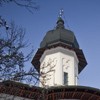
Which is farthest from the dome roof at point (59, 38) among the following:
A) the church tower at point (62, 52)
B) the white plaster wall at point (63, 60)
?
the white plaster wall at point (63, 60)

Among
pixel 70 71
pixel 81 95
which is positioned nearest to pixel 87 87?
pixel 81 95

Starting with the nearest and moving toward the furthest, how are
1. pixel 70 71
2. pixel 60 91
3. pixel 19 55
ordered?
pixel 19 55 < pixel 60 91 < pixel 70 71

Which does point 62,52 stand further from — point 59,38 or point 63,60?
point 59,38

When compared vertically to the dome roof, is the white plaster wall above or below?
below

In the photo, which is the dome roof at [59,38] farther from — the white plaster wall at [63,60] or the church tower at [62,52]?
the white plaster wall at [63,60]

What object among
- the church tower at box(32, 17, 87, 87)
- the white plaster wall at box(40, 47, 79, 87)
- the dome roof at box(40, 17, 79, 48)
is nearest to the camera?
the white plaster wall at box(40, 47, 79, 87)

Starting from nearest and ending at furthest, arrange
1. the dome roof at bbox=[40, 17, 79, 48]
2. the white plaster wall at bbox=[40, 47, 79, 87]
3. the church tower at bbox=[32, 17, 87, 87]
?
1. the white plaster wall at bbox=[40, 47, 79, 87]
2. the church tower at bbox=[32, 17, 87, 87]
3. the dome roof at bbox=[40, 17, 79, 48]

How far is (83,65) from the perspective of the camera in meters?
30.7

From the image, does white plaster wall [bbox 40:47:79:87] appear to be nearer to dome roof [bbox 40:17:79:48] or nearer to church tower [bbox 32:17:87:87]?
church tower [bbox 32:17:87:87]

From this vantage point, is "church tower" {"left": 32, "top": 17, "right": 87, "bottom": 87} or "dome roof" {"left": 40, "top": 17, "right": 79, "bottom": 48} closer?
"church tower" {"left": 32, "top": 17, "right": 87, "bottom": 87}

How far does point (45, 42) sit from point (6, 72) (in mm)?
20322

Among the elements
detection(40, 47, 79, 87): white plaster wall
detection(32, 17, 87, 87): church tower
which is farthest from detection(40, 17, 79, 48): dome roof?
detection(40, 47, 79, 87): white plaster wall

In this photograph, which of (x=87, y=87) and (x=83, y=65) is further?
(x=83, y=65)

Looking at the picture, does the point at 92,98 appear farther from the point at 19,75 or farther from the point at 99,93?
the point at 19,75
